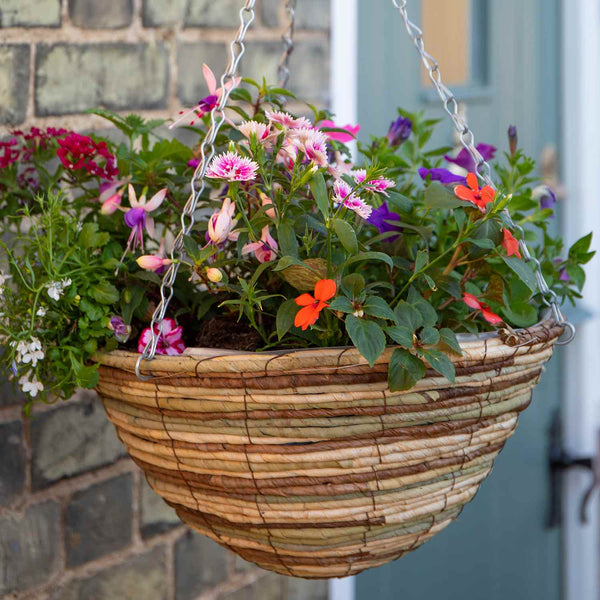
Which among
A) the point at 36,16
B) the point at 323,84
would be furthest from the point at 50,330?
the point at 323,84

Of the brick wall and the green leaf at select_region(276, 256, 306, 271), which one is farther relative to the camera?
the brick wall

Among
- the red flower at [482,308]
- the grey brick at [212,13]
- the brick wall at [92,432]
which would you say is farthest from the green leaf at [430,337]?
the grey brick at [212,13]

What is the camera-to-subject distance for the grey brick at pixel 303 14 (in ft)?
4.45

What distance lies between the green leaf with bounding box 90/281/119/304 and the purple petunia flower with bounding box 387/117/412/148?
14.7 inches

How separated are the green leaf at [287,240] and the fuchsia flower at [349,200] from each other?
0.15 feet

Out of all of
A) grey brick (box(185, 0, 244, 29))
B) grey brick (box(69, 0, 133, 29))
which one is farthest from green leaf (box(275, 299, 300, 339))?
grey brick (box(185, 0, 244, 29))

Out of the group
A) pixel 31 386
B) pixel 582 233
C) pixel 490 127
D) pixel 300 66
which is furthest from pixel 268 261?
pixel 582 233

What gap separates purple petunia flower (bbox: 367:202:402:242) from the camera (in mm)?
706

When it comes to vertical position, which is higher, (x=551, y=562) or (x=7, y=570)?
(x=7, y=570)

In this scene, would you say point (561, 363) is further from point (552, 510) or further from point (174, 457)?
point (174, 457)

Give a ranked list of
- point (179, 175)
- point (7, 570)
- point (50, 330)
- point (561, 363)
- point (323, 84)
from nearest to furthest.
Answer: point (50, 330) → point (179, 175) → point (7, 570) → point (323, 84) → point (561, 363)

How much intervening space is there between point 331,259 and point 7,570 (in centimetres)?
61

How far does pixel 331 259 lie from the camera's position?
66 centimetres

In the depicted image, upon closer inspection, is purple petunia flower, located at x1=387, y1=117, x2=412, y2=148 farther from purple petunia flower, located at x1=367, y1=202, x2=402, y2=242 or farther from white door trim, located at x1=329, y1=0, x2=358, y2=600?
white door trim, located at x1=329, y1=0, x2=358, y2=600
